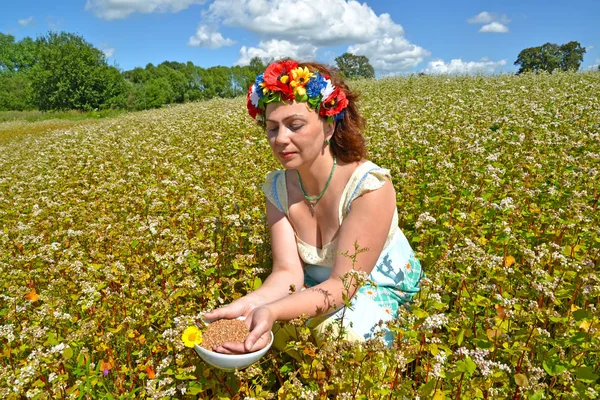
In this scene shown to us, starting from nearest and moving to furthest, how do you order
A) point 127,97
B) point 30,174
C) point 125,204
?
1. point 125,204
2. point 30,174
3. point 127,97

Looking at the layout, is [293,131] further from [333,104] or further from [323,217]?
[323,217]

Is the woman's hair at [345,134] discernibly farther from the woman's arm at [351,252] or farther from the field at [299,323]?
the field at [299,323]

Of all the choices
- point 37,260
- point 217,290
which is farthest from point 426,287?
point 37,260

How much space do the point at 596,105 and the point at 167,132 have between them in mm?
8984

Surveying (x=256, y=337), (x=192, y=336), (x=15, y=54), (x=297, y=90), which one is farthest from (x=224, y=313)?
(x=15, y=54)

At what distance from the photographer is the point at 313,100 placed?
98.2 inches

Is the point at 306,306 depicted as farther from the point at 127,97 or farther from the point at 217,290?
the point at 127,97

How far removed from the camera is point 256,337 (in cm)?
189

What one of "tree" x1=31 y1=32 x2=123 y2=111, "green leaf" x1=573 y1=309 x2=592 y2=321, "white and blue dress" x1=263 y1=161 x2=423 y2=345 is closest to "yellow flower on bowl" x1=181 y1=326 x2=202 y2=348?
"white and blue dress" x1=263 y1=161 x2=423 y2=345

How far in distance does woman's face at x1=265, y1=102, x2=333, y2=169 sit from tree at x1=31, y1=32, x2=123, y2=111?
153ft

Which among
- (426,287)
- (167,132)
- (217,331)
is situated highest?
(167,132)

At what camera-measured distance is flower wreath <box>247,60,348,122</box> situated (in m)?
2.47

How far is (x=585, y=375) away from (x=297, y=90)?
205cm

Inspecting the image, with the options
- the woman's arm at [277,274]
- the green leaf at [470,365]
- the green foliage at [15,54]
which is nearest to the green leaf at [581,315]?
the green leaf at [470,365]
